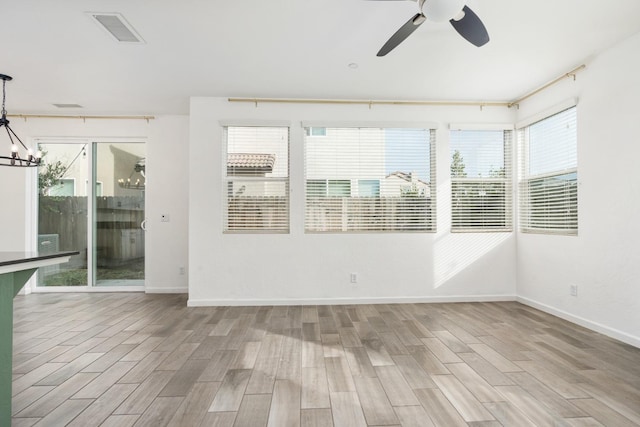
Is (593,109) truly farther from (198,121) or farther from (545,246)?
(198,121)

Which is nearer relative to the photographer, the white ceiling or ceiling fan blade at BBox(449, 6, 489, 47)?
ceiling fan blade at BBox(449, 6, 489, 47)

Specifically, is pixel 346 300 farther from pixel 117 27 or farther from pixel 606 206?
pixel 117 27

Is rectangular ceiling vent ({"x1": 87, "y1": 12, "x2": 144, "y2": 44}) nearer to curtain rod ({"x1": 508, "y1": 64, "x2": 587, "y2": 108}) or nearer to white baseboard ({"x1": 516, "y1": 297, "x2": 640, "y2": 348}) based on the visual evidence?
curtain rod ({"x1": 508, "y1": 64, "x2": 587, "y2": 108})

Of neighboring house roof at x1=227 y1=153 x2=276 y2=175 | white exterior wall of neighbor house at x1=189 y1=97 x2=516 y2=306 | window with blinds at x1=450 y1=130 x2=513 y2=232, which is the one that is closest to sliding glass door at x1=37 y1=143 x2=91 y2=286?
white exterior wall of neighbor house at x1=189 y1=97 x2=516 y2=306

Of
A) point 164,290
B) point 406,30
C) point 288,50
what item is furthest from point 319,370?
point 164,290

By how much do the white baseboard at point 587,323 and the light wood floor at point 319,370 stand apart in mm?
121

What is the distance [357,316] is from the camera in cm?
385

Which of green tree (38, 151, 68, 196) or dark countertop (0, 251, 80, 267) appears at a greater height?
green tree (38, 151, 68, 196)

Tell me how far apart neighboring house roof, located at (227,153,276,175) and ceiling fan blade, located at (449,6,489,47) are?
269 centimetres

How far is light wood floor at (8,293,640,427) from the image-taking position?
→ 1919 mm

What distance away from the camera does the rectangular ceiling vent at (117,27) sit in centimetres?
259

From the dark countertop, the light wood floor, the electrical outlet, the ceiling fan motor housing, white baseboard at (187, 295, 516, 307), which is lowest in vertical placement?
the light wood floor

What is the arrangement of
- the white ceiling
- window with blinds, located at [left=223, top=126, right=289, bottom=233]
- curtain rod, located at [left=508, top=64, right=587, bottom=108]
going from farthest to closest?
1. window with blinds, located at [left=223, top=126, right=289, bottom=233]
2. curtain rod, located at [left=508, top=64, right=587, bottom=108]
3. the white ceiling

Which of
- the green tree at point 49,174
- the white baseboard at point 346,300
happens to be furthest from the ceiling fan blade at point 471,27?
the green tree at point 49,174
